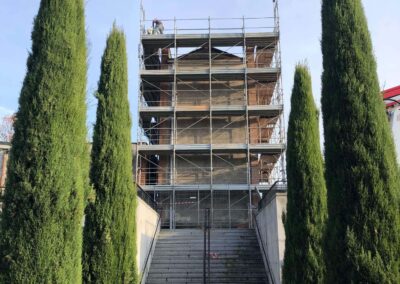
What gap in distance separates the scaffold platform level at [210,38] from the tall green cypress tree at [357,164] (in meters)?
16.5

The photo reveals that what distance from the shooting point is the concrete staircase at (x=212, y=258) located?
11.4m

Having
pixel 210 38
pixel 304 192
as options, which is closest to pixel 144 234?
pixel 304 192

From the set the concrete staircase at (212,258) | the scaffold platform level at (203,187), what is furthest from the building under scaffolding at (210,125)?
the concrete staircase at (212,258)

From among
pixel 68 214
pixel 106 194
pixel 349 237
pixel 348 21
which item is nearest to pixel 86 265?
pixel 106 194

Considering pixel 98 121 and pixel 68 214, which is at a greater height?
pixel 98 121

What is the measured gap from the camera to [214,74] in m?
20.8

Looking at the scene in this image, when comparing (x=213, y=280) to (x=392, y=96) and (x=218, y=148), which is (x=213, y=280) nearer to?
(x=392, y=96)

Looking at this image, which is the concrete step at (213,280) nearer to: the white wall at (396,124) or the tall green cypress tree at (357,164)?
the white wall at (396,124)

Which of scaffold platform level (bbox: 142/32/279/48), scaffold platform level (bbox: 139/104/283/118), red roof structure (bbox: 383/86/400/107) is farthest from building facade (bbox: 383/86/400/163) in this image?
scaffold platform level (bbox: 142/32/279/48)

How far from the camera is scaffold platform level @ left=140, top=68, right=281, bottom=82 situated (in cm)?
2070

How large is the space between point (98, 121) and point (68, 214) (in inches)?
121

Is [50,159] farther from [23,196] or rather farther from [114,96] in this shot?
[114,96]

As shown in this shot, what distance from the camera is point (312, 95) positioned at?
885 cm

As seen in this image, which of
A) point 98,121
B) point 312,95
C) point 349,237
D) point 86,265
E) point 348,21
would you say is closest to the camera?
point 349,237
